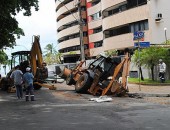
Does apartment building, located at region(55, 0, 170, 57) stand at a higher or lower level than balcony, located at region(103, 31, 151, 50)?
higher

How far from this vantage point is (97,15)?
73.1 meters

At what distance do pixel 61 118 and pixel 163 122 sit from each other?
129 inches

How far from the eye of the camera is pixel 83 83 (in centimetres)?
2350

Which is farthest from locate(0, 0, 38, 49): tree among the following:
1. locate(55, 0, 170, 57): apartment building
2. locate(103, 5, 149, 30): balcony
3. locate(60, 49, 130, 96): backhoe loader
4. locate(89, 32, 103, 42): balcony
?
locate(89, 32, 103, 42): balcony

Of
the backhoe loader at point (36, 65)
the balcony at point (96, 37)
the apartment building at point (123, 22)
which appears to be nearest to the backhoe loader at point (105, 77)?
the backhoe loader at point (36, 65)

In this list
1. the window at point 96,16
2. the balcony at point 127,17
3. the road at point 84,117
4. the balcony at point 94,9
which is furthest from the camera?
the window at point 96,16

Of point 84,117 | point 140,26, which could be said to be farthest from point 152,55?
point 140,26

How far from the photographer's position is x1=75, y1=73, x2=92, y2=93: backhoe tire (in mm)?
23234

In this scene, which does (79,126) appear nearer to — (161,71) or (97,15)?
(161,71)

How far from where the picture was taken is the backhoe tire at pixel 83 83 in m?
23.2

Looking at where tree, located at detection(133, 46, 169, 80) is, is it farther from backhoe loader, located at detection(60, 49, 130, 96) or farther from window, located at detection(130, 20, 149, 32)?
window, located at detection(130, 20, 149, 32)

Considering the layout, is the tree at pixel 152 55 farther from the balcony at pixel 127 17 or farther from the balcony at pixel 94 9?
the balcony at pixel 94 9

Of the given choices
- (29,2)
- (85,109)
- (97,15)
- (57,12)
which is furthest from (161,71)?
(57,12)

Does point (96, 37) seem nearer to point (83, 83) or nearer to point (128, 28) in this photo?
point (128, 28)
